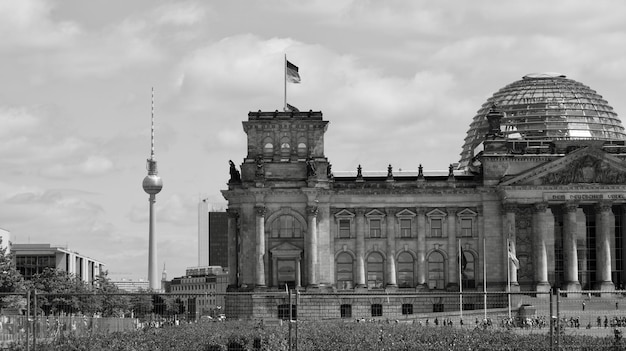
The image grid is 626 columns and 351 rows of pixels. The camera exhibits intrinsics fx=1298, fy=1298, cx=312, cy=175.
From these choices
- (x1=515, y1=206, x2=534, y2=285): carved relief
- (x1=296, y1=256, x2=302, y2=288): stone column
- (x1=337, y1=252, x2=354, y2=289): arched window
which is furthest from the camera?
(x1=337, y1=252, x2=354, y2=289): arched window

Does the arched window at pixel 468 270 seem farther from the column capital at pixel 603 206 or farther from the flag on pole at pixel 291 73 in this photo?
the flag on pole at pixel 291 73

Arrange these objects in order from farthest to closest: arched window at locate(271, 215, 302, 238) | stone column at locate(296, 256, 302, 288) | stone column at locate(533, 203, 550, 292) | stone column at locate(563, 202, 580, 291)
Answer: arched window at locate(271, 215, 302, 238) → stone column at locate(296, 256, 302, 288) → stone column at locate(563, 202, 580, 291) → stone column at locate(533, 203, 550, 292)

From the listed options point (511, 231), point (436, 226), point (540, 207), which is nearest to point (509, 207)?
point (511, 231)

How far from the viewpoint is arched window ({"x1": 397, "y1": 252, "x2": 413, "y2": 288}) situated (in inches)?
5374

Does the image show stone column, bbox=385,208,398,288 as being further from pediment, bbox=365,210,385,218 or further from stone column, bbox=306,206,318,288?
stone column, bbox=306,206,318,288

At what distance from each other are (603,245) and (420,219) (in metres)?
18.9

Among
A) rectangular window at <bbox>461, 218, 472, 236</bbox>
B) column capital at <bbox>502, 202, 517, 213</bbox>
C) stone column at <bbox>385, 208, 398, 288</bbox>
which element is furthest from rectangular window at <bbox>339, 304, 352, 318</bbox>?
column capital at <bbox>502, 202, 517, 213</bbox>

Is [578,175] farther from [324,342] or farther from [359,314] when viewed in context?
[324,342]

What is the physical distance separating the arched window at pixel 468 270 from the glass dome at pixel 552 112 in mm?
26277

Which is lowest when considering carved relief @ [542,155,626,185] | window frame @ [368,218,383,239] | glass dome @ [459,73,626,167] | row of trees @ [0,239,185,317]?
row of trees @ [0,239,185,317]

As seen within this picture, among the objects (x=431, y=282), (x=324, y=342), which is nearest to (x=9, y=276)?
(x=431, y=282)

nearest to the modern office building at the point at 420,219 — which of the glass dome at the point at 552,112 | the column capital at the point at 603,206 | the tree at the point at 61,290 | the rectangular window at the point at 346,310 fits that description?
the column capital at the point at 603,206

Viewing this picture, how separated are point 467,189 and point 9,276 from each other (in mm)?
47833

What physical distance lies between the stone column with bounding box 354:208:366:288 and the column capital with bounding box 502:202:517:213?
14.6 meters
